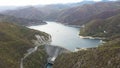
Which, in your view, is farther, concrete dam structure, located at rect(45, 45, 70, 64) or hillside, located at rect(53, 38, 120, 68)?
concrete dam structure, located at rect(45, 45, 70, 64)

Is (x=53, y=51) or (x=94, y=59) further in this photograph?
(x=53, y=51)

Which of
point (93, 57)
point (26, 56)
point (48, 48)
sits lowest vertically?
point (48, 48)

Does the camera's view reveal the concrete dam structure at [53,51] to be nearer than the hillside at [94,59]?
No

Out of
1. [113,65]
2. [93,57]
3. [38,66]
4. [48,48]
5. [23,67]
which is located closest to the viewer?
[113,65]

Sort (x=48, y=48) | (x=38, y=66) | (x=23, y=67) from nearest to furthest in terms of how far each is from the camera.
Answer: (x=23, y=67), (x=38, y=66), (x=48, y=48)

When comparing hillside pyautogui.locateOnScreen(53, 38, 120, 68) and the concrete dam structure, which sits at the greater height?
hillside pyautogui.locateOnScreen(53, 38, 120, 68)

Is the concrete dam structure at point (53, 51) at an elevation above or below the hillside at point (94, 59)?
below

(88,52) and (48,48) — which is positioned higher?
→ (88,52)

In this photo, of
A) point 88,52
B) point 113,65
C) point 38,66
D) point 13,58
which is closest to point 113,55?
point 113,65

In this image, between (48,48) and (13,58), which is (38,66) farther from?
(48,48)

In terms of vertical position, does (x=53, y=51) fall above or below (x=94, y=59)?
below

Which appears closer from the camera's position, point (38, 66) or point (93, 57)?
point (93, 57)
